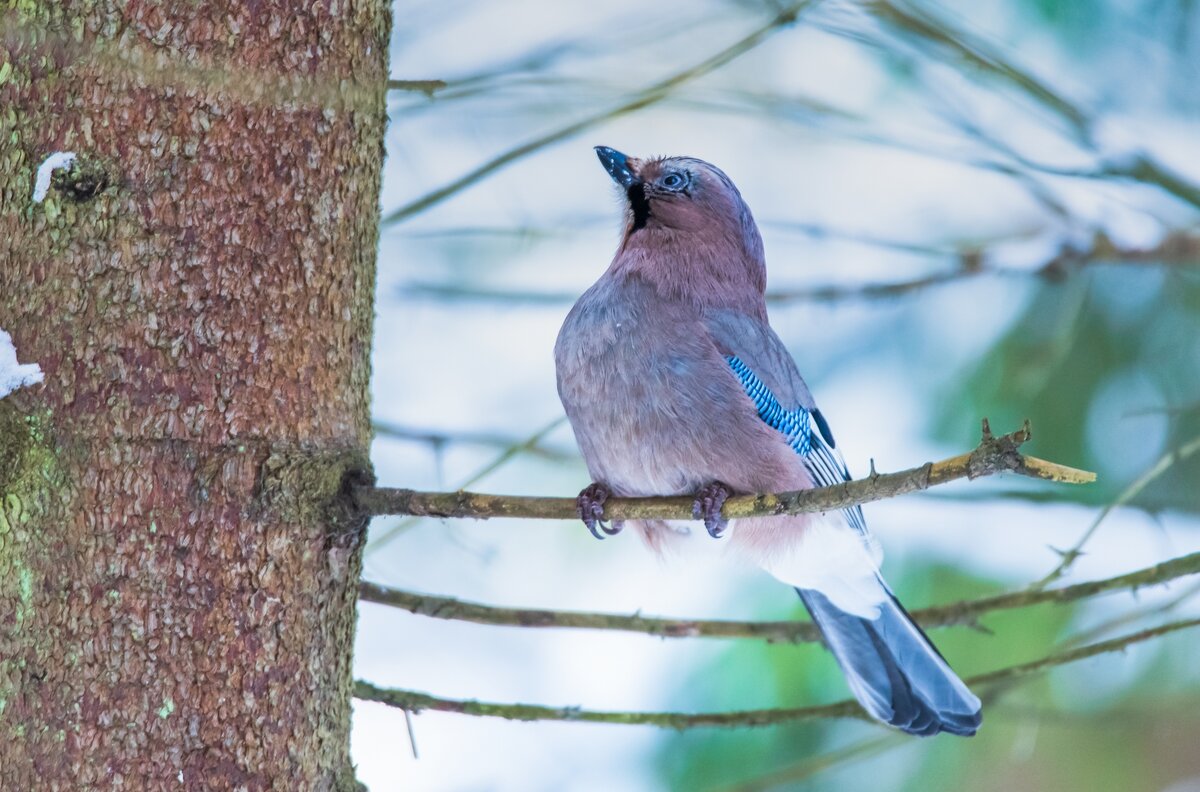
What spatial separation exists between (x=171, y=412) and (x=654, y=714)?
1.08m

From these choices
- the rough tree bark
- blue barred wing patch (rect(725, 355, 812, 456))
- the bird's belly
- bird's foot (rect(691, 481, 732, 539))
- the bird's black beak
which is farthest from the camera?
the bird's black beak

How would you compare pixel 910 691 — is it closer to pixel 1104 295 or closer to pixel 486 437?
pixel 486 437

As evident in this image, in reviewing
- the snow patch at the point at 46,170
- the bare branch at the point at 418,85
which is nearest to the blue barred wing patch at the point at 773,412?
the bare branch at the point at 418,85

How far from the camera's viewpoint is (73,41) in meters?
1.92

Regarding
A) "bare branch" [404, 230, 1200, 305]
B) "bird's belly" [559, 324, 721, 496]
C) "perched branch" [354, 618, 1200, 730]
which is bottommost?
"perched branch" [354, 618, 1200, 730]

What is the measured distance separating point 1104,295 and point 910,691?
1.67m

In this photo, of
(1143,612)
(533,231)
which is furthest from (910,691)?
(533,231)

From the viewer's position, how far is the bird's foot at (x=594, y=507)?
2.21 metres

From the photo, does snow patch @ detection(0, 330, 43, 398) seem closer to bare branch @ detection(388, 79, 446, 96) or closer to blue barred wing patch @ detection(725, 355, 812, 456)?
bare branch @ detection(388, 79, 446, 96)

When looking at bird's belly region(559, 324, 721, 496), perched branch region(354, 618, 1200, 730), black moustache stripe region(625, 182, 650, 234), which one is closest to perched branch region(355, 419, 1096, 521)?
bird's belly region(559, 324, 721, 496)

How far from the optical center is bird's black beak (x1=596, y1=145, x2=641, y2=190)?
310 centimetres

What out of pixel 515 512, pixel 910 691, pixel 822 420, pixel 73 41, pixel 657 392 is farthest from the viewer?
pixel 822 420

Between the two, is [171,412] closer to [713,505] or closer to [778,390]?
[713,505]

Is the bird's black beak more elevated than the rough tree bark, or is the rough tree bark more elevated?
the bird's black beak
